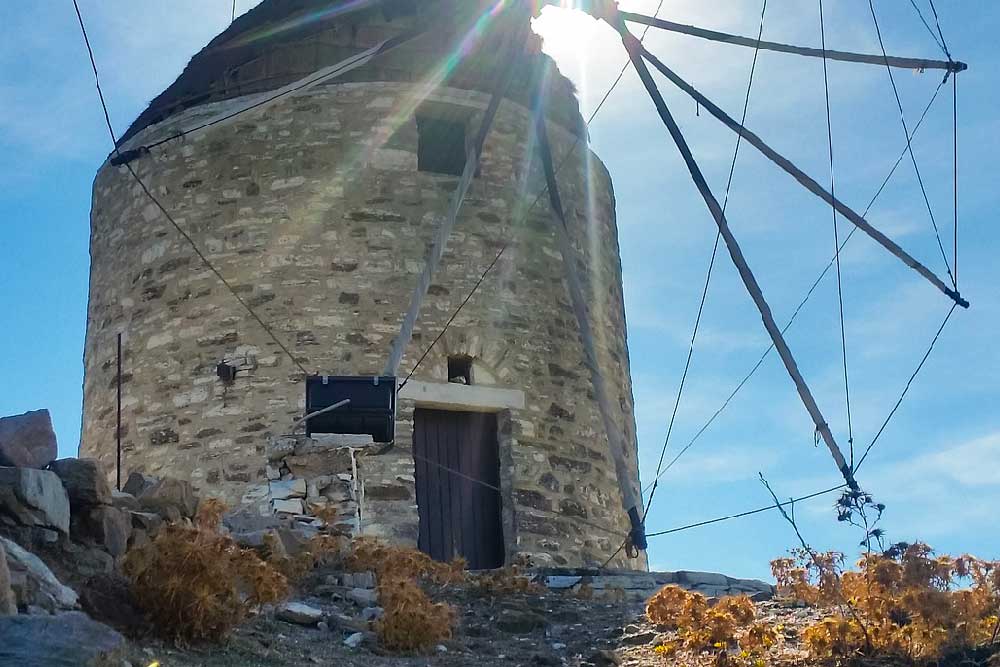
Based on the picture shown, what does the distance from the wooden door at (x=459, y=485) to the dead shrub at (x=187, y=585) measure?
443 centimetres

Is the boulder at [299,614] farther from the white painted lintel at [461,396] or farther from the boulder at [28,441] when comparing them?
the white painted lintel at [461,396]

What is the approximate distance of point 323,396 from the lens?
899 centimetres

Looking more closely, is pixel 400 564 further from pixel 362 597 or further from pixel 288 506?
pixel 288 506

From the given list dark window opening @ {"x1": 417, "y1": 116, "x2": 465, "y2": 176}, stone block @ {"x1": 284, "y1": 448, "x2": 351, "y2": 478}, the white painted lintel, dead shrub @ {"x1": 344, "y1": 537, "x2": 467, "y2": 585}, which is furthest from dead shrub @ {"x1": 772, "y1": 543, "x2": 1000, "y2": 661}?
dark window opening @ {"x1": 417, "y1": 116, "x2": 465, "y2": 176}

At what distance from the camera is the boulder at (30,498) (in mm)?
5371

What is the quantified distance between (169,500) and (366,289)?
11.8 feet

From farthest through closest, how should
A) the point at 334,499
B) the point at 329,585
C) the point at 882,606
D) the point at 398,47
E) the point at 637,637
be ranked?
1. the point at 398,47
2. the point at 334,499
3. the point at 329,585
4. the point at 637,637
5. the point at 882,606

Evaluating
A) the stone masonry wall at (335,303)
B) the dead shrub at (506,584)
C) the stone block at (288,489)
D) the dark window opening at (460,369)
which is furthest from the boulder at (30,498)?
the dark window opening at (460,369)

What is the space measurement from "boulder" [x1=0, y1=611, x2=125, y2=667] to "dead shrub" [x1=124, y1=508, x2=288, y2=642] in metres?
0.56

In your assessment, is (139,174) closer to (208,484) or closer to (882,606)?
(208,484)

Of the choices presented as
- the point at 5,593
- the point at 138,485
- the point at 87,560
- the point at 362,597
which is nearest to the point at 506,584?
the point at 362,597

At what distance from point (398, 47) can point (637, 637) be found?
5869mm

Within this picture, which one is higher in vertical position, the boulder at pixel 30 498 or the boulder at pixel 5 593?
the boulder at pixel 30 498

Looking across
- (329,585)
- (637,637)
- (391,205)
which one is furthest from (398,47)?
(637,637)
